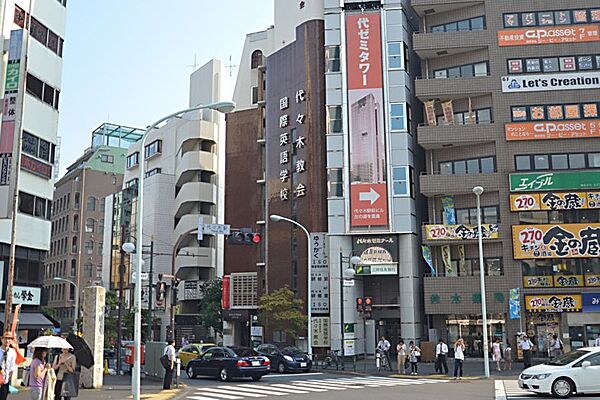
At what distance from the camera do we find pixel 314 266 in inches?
1812

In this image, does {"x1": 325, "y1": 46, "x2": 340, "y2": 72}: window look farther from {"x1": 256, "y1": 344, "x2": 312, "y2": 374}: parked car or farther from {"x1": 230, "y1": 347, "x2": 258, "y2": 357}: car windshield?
{"x1": 230, "y1": 347, "x2": 258, "y2": 357}: car windshield

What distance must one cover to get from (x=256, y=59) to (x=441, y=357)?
41964mm

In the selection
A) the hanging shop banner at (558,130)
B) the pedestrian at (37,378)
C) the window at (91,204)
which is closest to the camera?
the pedestrian at (37,378)

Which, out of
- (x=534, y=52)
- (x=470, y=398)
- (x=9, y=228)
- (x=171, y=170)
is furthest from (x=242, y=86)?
(x=470, y=398)

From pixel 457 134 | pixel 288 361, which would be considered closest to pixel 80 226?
pixel 457 134

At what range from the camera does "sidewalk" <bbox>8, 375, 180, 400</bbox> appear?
20384 mm

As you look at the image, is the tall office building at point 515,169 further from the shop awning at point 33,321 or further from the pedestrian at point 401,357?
the shop awning at point 33,321

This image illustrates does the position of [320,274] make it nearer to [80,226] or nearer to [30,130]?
[30,130]

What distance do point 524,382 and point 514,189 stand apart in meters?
24.5

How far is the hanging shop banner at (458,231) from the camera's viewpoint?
42906 millimetres

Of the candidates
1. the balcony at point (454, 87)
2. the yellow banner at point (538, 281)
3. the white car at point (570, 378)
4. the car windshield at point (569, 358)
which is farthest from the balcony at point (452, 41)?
the white car at point (570, 378)

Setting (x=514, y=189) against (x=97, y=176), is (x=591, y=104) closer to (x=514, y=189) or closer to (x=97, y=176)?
(x=514, y=189)

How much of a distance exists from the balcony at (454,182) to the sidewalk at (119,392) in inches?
946

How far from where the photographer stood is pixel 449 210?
44938 mm
